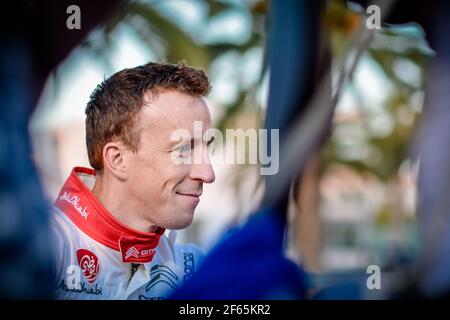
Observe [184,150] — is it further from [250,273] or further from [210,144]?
[250,273]

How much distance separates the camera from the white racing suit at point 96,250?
8.04ft

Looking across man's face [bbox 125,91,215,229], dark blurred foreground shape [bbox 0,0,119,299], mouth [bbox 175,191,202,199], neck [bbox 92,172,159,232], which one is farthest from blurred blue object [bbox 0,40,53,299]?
mouth [bbox 175,191,202,199]

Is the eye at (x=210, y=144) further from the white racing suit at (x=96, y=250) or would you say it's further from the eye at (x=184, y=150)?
the white racing suit at (x=96, y=250)

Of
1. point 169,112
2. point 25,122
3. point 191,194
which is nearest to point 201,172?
point 191,194

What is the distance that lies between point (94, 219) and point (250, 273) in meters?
0.53

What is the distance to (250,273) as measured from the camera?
2564 millimetres

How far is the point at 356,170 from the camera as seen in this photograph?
3693 millimetres

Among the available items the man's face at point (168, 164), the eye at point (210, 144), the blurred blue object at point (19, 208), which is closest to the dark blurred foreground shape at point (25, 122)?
the blurred blue object at point (19, 208)

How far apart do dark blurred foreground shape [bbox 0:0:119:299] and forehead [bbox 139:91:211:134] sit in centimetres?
34

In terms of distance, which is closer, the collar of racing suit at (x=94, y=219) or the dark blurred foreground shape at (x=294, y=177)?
the collar of racing suit at (x=94, y=219)

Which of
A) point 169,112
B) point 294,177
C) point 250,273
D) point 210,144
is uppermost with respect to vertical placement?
point 169,112

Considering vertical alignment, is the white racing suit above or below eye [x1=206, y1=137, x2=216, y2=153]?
below

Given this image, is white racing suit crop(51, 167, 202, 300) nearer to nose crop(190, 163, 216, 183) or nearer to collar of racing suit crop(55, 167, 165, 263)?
collar of racing suit crop(55, 167, 165, 263)

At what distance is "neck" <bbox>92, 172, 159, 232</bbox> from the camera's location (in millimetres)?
2477
